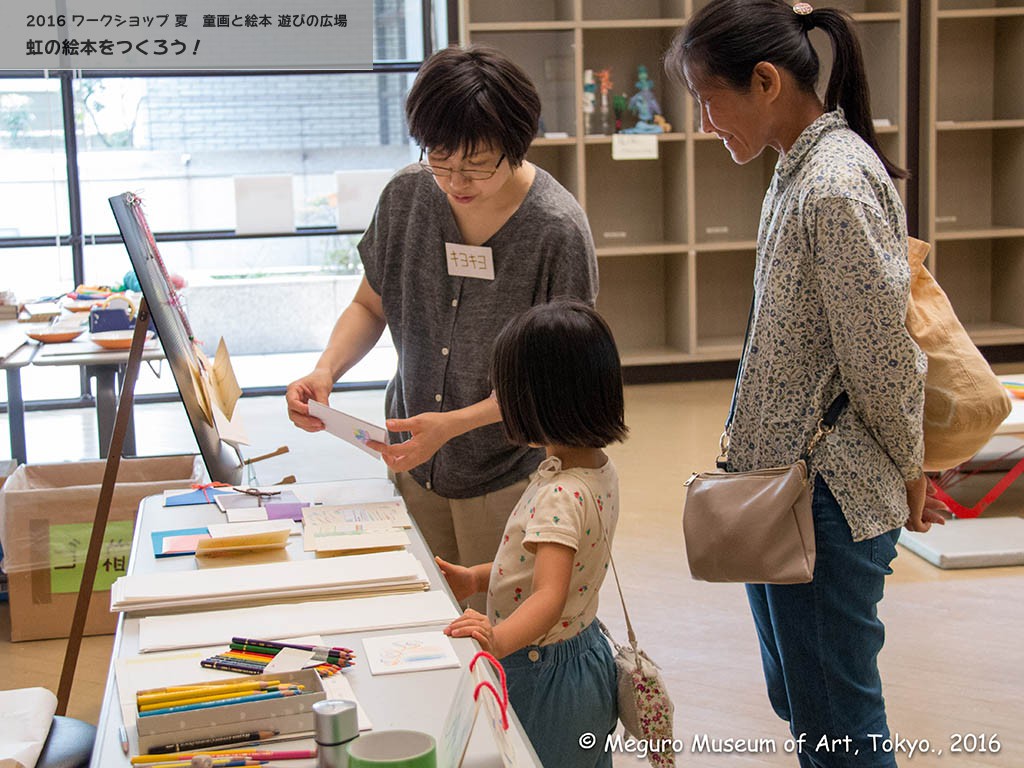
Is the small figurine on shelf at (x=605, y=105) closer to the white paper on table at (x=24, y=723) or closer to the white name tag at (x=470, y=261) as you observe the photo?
the white name tag at (x=470, y=261)

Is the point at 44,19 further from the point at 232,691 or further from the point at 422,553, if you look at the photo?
the point at 232,691

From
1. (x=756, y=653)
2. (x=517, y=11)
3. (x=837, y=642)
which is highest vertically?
(x=517, y=11)

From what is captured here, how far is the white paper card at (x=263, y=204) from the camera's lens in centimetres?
676

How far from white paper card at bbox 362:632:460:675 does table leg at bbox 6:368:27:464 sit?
10.0 ft

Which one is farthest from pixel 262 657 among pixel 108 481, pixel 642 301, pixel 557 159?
pixel 642 301

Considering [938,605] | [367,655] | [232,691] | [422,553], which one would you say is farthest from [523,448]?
→ [938,605]

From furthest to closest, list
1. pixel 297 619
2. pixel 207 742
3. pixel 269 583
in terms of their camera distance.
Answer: pixel 269 583, pixel 297 619, pixel 207 742

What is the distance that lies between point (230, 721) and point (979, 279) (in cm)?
699

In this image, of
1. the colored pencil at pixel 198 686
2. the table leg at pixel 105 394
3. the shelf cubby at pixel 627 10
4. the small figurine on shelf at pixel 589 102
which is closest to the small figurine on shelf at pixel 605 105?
the small figurine on shelf at pixel 589 102

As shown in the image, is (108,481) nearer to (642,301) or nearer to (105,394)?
(105,394)

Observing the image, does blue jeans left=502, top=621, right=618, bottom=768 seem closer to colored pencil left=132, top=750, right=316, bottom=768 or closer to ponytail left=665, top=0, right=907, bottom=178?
colored pencil left=132, top=750, right=316, bottom=768

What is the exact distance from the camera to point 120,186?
6.73 m

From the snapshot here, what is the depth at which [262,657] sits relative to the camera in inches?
53.5

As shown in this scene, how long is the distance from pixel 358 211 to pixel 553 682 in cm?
552
